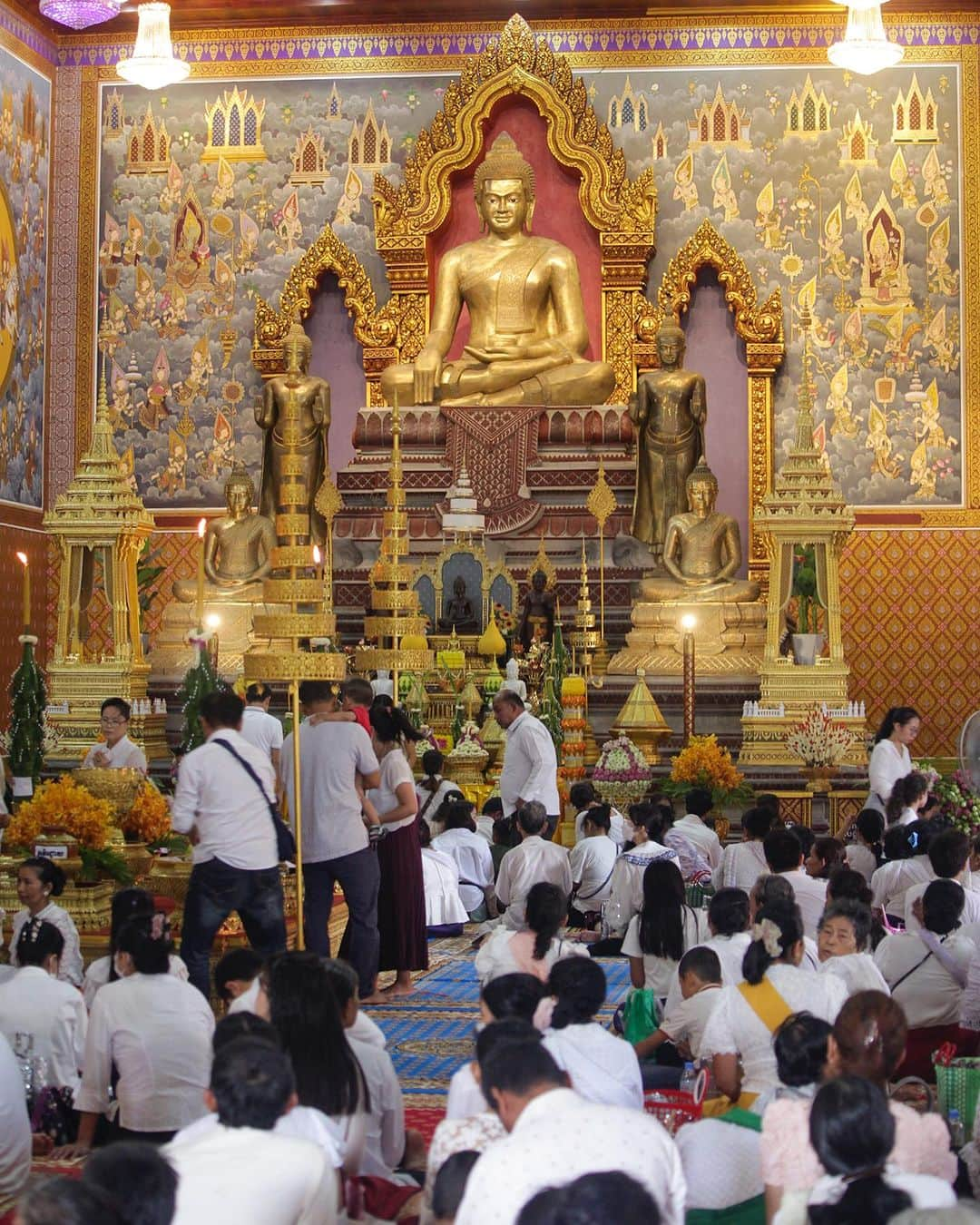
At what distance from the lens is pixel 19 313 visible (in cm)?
1605

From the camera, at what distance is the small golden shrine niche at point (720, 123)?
16438mm

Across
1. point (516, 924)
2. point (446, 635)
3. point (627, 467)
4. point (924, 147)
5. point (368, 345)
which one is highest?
point (924, 147)

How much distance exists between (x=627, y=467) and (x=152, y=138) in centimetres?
536

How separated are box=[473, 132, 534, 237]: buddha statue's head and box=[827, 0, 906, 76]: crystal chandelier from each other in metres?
2.94

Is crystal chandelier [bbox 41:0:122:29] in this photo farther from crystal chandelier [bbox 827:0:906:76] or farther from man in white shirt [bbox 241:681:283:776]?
man in white shirt [bbox 241:681:283:776]

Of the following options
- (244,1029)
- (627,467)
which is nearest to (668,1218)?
(244,1029)

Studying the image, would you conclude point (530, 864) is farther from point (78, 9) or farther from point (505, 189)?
point (505, 189)

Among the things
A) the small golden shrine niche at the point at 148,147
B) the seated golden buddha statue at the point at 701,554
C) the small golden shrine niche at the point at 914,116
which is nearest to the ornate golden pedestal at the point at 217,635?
the seated golden buddha statue at the point at 701,554

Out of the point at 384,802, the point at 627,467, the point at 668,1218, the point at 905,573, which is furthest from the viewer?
the point at 905,573

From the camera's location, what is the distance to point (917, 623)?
1603 centimetres

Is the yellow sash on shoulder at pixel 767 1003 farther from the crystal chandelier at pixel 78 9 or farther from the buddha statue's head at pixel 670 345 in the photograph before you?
the buddha statue's head at pixel 670 345

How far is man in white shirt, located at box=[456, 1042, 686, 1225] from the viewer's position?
118 inches

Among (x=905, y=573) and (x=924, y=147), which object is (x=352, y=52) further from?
(x=905, y=573)

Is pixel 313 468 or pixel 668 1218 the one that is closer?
pixel 668 1218
